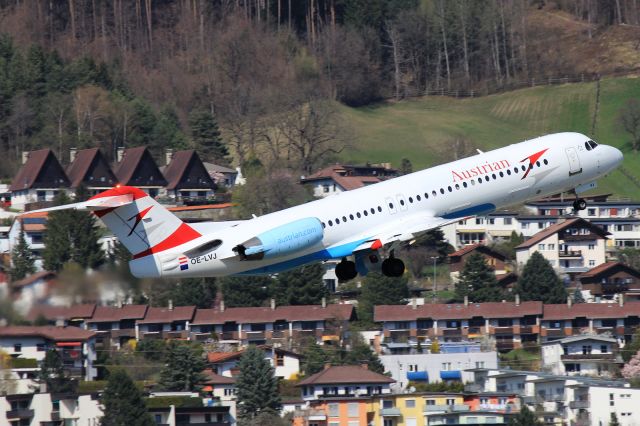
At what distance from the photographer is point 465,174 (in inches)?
2341

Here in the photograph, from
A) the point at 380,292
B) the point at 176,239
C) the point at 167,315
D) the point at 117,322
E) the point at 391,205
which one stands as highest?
the point at 380,292

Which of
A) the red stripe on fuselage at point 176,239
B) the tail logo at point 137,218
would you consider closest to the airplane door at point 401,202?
the red stripe on fuselage at point 176,239

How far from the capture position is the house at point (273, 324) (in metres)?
117

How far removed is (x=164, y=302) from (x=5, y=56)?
63.5m

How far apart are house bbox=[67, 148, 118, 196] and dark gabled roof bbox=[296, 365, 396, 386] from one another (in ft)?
177

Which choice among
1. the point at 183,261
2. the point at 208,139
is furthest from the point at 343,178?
the point at 183,261

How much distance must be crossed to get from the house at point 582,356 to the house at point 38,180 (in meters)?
54.4

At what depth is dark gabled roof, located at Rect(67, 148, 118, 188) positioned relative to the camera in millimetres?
151625

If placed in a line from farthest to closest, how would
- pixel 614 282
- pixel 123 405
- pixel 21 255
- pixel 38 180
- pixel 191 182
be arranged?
pixel 191 182, pixel 38 180, pixel 614 282, pixel 21 255, pixel 123 405

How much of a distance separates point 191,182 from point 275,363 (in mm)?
46349

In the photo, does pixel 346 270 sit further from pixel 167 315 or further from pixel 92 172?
pixel 92 172

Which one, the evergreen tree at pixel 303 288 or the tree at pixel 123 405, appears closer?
the tree at pixel 123 405

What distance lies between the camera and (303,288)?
12181 cm

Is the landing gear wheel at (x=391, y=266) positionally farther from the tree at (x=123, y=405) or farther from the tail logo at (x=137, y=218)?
the tree at (x=123, y=405)
